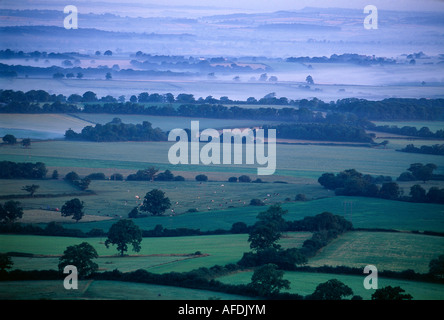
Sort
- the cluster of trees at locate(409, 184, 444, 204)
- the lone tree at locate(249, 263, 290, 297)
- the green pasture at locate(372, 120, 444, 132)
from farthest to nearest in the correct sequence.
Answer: the green pasture at locate(372, 120, 444, 132)
the cluster of trees at locate(409, 184, 444, 204)
the lone tree at locate(249, 263, 290, 297)

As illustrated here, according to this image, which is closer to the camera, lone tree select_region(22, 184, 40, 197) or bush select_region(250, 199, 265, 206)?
bush select_region(250, 199, 265, 206)

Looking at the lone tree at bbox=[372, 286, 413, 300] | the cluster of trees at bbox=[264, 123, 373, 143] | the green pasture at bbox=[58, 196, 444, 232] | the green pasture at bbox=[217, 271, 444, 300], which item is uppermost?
the cluster of trees at bbox=[264, 123, 373, 143]

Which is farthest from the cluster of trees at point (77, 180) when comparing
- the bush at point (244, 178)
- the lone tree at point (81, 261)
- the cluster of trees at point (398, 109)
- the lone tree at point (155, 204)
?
the cluster of trees at point (398, 109)

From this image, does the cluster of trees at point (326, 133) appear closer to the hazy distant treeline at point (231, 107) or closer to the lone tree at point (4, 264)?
the hazy distant treeline at point (231, 107)

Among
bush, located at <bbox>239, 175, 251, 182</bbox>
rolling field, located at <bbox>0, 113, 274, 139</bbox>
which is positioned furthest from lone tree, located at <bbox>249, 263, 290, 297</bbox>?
rolling field, located at <bbox>0, 113, 274, 139</bbox>

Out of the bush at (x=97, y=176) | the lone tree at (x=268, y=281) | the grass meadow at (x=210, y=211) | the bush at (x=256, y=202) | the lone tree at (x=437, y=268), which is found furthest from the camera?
the bush at (x=97, y=176)

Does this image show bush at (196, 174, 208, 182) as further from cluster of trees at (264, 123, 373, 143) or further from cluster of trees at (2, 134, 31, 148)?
cluster of trees at (264, 123, 373, 143)
